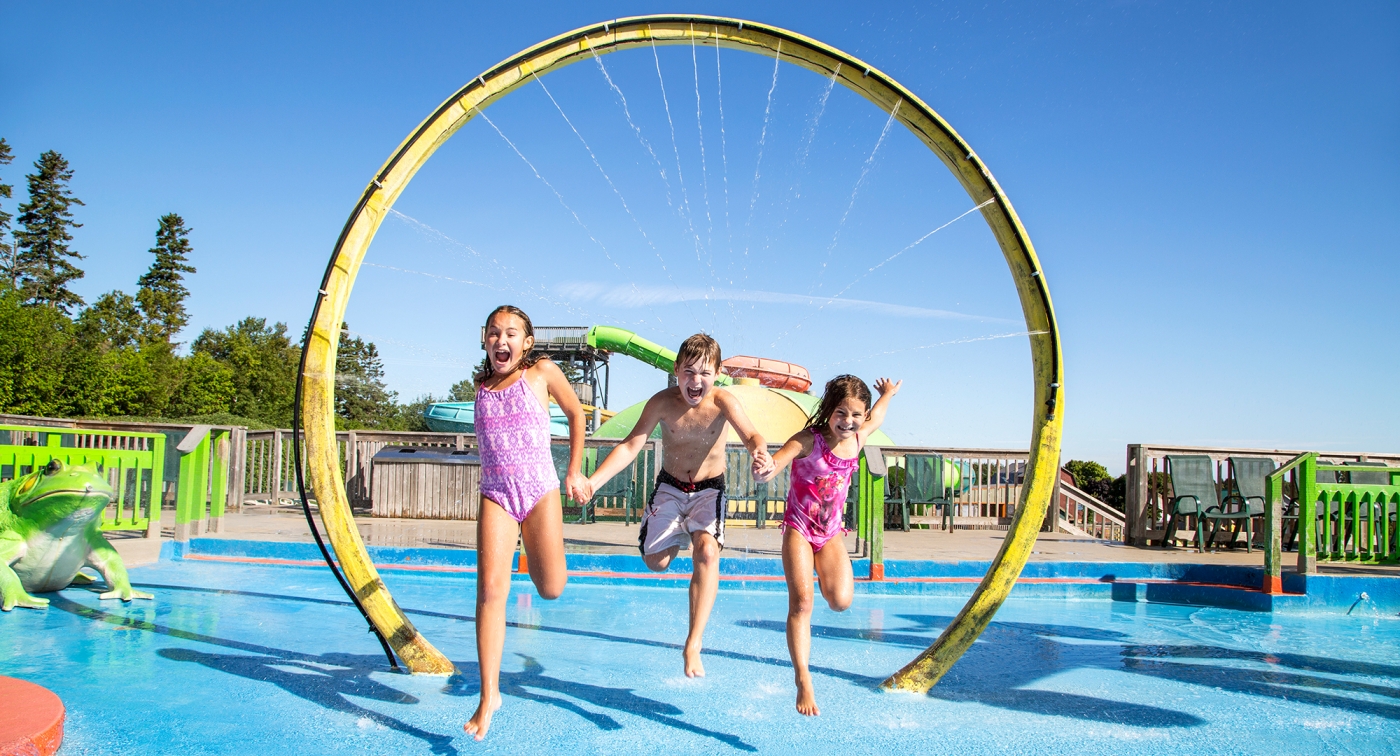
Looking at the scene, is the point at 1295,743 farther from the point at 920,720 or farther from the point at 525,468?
the point at 525,468

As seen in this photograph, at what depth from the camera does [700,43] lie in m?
5.00

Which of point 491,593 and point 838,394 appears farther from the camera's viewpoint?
point 838,394

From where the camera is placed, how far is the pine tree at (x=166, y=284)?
47750 millimetres

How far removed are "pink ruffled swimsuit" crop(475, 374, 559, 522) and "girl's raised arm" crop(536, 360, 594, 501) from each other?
0.33ft

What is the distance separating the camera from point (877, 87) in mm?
4898

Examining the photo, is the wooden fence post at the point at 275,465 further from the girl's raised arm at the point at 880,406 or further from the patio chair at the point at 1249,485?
the patio chair at the point at 1249,485

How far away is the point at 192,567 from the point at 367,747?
655cm

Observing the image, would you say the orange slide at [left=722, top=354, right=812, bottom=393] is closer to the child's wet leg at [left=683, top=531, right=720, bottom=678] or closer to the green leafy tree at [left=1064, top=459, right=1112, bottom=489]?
the green leafy tree at [left=1064, top=459, right=1112, bottom=489]

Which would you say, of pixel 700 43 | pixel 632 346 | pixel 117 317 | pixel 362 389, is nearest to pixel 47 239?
pixel 117 317

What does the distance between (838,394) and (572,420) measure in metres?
1.42

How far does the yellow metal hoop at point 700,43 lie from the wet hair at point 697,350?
175 centimetres

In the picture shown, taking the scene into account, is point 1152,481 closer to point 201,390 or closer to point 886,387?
point 886,387

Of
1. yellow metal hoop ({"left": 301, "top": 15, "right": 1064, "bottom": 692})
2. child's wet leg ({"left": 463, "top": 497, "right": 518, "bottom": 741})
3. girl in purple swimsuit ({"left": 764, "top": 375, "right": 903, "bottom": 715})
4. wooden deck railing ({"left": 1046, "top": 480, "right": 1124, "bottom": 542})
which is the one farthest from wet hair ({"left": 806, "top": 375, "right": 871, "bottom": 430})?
wooden deck railing ({"left": 1046, "top": 480, "right": 1124, "bottom": 542})

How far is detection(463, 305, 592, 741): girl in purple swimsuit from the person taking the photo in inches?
156
